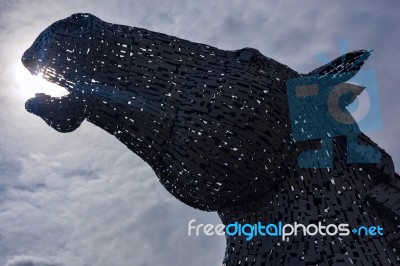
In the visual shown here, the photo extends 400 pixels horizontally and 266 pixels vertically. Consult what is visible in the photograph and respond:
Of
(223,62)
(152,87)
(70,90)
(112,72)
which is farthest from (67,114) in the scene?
(223,62)

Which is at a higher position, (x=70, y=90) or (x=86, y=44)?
(x=86, y=44)

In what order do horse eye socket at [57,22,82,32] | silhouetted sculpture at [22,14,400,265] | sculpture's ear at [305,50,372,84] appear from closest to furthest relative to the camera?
silhouetted sculpture at [22,14,400,265]
sculpture's ear at [305,50,372,84]
horse eye socket at [57,22,82,32]

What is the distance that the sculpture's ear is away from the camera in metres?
3.61

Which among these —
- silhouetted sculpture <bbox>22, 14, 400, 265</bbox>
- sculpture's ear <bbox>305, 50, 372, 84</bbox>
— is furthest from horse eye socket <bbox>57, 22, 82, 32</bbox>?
sculpture's ear <bbox>305, 50, 372, 84</bbox>

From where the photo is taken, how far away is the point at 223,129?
10.6ft

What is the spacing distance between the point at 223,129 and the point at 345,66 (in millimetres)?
1150

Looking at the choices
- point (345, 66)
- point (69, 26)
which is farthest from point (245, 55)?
point (69, 26)

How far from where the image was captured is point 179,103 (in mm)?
3490

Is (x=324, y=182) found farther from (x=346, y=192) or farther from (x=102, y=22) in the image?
(x=102, y=22)

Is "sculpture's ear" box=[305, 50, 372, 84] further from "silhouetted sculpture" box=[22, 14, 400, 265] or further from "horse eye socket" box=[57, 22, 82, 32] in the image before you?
"horse eye socket" box=[57, 22, 82, 32]

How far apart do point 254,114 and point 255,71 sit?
1.42ft

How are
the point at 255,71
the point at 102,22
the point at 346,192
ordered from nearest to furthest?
the point at 346,192
the point at 255,71
the point at 102,22

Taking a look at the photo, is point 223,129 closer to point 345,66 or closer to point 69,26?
point 345,66

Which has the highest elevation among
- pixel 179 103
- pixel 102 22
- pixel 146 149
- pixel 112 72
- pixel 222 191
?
pixel 102 22
